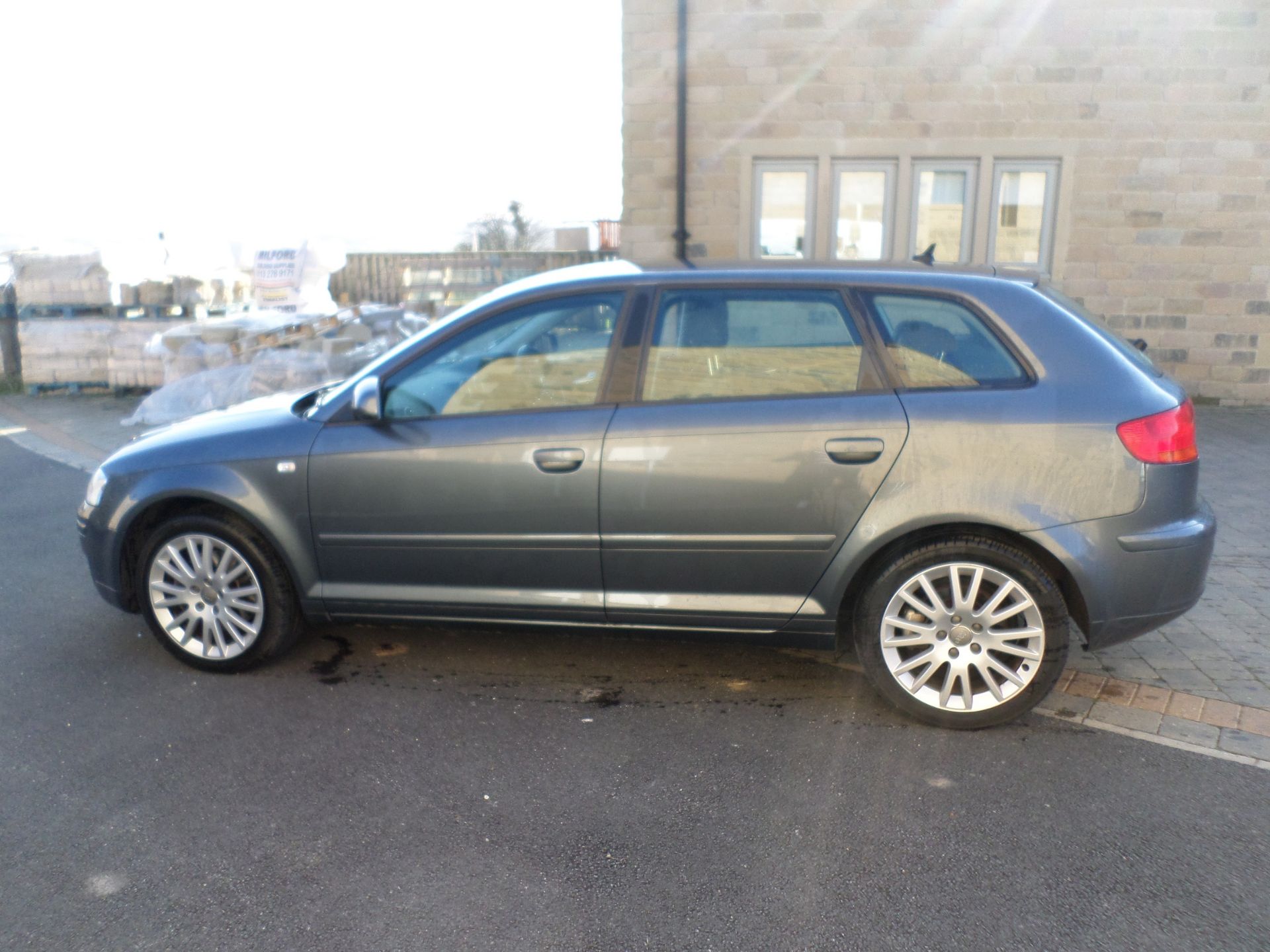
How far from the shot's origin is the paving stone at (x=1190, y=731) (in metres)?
3.75

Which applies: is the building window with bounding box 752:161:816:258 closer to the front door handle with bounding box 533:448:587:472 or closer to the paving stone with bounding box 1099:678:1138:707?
the paving stone with bounding box 1099:678:1138:707

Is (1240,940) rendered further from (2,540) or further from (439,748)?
(2,540)

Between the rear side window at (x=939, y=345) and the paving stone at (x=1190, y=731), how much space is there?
4.67ft

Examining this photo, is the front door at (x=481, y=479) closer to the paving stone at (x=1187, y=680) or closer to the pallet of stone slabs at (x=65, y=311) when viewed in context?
the paving stone at (x=1187, y=680)

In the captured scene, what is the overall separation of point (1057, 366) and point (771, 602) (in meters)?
1.33

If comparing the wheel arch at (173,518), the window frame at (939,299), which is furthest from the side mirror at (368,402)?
the window frame at (939,299)

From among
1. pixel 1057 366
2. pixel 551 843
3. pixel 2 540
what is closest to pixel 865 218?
pixel 1057 366

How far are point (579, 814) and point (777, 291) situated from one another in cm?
203

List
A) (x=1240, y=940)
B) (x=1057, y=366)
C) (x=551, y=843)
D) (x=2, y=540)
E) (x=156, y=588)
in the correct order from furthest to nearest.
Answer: (x=2, y=540) < (x=156, y=588) < (x=1057, y=366) < (x=551, y=843) < (x=1240, y=940)

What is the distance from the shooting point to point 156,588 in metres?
4.34

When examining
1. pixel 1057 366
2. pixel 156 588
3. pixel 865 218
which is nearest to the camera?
pixel 1057 366

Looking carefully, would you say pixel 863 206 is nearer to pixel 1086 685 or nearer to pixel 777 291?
pixel 777 291

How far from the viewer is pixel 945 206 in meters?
10.8

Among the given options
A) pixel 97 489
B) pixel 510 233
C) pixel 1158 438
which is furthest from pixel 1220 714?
pixel 510 233
